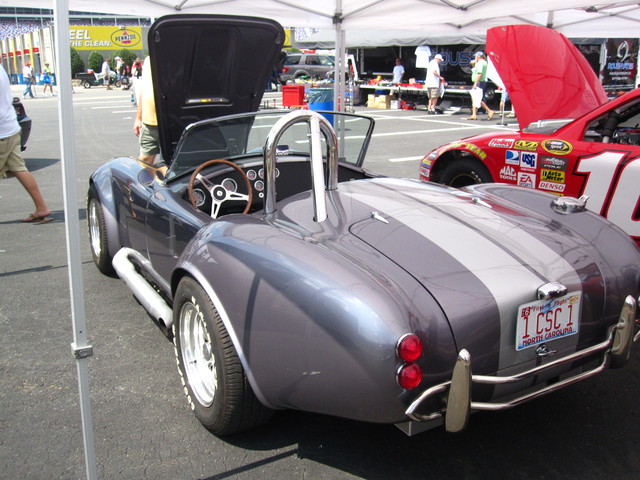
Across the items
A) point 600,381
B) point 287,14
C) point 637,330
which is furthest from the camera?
point 287,14

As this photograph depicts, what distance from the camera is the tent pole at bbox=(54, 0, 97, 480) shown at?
1976 mm

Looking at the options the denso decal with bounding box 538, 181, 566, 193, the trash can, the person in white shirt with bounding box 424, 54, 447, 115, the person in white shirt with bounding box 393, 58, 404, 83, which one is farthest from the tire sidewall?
the person in white shirt with bounding box 393, 58, 404, 83

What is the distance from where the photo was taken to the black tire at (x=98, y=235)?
4.38 m

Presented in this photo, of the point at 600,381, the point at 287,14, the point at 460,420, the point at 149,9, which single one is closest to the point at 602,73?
the point at 287,14

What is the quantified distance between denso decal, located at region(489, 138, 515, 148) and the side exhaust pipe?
327 centimetres

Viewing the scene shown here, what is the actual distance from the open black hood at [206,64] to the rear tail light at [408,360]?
3.00 metres

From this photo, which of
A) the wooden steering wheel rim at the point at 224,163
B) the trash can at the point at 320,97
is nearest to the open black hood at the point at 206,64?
the wooden steering wheel rim at the point at 224,163

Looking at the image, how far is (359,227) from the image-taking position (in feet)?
8.54

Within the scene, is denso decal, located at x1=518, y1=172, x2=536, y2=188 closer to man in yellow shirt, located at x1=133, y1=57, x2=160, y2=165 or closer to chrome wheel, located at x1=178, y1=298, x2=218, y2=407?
chrome wheel, located at x1=178, y1=298, x2=218, y2=407

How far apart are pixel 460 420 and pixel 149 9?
5.92 metres

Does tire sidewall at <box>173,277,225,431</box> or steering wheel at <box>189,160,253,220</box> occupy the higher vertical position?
steering wheel at <box>189,160,253,220</box>

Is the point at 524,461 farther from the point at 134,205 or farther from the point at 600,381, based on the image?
the point at 134,205

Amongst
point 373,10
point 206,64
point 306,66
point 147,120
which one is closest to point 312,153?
point 206,64

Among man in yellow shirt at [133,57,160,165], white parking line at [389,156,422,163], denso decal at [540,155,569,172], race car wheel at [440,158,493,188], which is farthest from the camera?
white parking line at [389,156,422,163]
